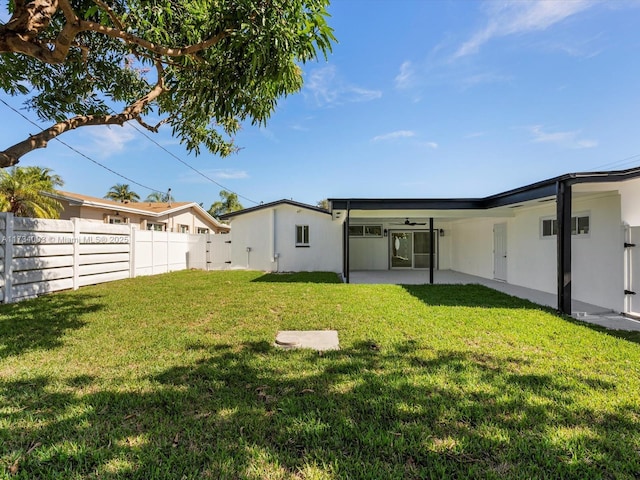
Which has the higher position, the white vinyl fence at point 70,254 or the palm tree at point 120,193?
the palm tree at point 120,193

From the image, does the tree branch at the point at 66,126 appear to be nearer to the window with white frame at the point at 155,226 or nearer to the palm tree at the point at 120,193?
the window with white frame at the point at 155,226

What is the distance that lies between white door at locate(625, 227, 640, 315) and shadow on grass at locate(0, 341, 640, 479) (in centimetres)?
491

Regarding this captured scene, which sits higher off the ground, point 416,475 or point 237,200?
point 237,200

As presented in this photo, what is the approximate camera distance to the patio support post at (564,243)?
21.8ft

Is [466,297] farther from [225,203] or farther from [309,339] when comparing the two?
[225,203]

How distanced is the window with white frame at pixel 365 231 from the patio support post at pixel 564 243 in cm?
1031

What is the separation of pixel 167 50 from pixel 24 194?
42.7 ft

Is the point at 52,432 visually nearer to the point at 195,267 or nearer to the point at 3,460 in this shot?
the point at 3,460

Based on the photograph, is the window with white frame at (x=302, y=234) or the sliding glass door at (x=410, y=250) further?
the sliding glass door at (x=410, y=250)

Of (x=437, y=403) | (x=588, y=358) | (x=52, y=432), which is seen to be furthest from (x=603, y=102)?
(x=52, y=432)

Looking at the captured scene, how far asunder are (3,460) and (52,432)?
319 mm

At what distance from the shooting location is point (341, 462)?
215 cm

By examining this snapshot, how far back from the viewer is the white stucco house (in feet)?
22.3

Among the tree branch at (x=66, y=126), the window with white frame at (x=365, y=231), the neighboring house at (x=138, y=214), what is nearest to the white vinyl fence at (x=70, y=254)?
the neighboring house at (x=138, y=214)
